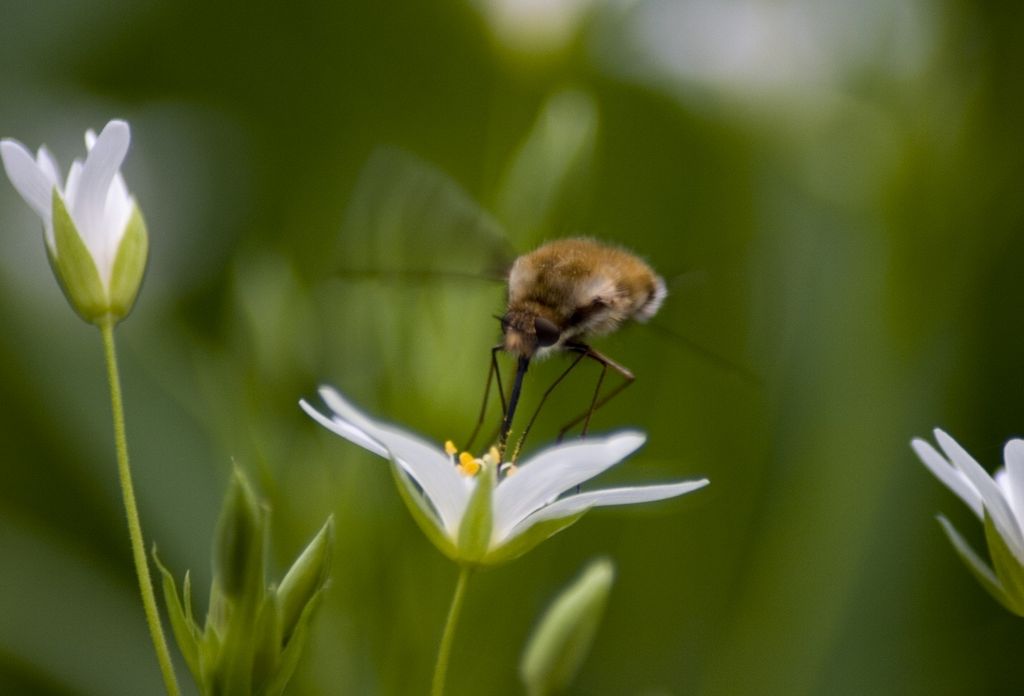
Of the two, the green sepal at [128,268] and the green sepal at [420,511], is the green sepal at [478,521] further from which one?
the green sepal at [128,268]

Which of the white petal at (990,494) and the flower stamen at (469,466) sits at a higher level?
the white petal at (990,494)

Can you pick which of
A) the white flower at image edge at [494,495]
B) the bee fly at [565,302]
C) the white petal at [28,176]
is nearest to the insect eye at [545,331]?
the bee fly at [565,302]

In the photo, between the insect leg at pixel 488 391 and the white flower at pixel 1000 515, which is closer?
the white flower at pixel 1000 515

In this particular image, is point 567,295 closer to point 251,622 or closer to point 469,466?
point 469,466

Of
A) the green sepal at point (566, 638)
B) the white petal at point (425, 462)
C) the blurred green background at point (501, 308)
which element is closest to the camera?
the white petal at point (425, 462)

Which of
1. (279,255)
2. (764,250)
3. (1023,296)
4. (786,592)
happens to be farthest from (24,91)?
(1023,296)

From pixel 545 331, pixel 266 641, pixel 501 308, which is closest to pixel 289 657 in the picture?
pixel 266 641
